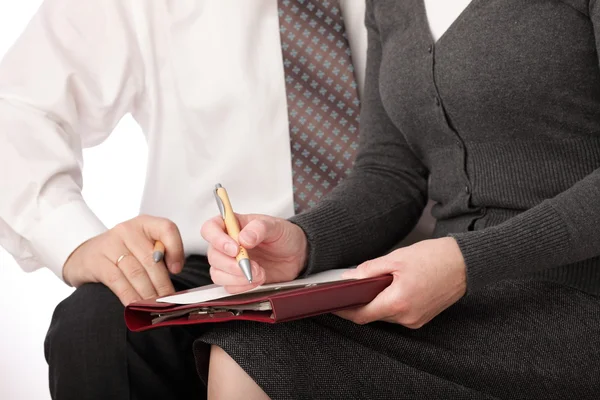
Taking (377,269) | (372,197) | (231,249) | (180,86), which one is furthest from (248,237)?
(180,86)

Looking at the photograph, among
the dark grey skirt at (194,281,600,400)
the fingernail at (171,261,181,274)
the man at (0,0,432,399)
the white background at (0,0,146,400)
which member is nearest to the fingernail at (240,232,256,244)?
the dark grey skirt at (194,281,600,400)

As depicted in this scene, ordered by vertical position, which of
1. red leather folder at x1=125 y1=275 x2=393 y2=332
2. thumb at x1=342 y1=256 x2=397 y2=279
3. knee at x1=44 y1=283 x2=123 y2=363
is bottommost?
knee at x1=44 y1=283 x2=123 y2=363

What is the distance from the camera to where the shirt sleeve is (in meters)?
1.34

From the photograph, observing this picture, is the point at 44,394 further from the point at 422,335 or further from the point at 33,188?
the point at 422,335

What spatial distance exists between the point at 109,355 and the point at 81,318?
0.08m

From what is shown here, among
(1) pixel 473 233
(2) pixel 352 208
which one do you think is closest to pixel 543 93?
(1) pixel 473 233

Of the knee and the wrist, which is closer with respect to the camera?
the wrist

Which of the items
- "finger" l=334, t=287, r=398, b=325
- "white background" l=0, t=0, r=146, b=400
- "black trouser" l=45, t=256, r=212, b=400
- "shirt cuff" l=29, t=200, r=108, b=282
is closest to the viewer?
"finger" l=334, t=287, r=398, b=325

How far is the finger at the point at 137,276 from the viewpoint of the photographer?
3.72 ft

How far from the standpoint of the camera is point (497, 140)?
113 cm

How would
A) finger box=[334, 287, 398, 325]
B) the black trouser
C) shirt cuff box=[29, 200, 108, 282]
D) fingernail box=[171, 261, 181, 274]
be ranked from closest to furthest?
finger box=[334, 287, 398, 325], the black trouser, fingernail box=[171, 261, 181, 274], shirt cuff box=[29, 200, 108, 282]

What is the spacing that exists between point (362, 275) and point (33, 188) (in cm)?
73

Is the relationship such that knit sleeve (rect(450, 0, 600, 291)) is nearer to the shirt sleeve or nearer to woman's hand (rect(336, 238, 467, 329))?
woman's hand (rect(336, 238, 467, 329))

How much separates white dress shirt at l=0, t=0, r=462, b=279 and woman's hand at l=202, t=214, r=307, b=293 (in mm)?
369
